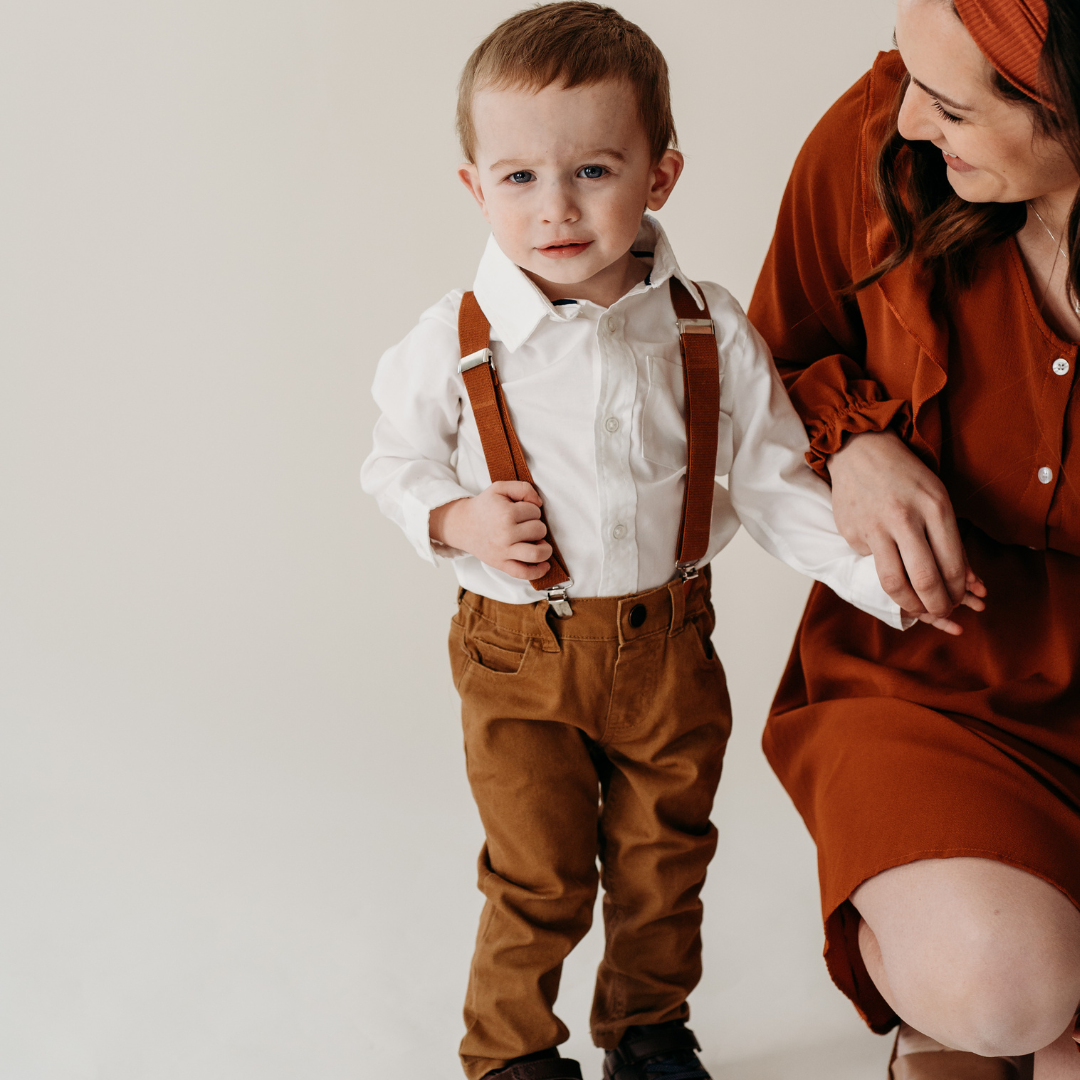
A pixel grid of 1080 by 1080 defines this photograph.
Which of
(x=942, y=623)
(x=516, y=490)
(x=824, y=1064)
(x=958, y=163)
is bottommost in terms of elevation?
(x=824, y=1064)

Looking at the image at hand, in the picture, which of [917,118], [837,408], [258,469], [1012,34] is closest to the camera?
[1012,34]

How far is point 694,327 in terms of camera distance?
126 cm

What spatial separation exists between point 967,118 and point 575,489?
513mm

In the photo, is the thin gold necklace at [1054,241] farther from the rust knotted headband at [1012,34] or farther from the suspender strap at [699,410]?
the suspender strap at [699,410]

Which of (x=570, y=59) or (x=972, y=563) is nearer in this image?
(x=570, y=59)

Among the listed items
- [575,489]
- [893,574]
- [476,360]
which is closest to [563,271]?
[476,360]

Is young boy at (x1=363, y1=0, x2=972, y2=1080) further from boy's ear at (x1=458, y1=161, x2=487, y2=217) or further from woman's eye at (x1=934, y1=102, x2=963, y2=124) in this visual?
woman's eye at (x1=934, y1=102, x2=963, y2=124)

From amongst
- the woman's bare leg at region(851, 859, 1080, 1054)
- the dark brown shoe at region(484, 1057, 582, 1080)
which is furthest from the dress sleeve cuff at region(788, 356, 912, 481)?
the dark brown shoe at region(484, 1057, 582, 1080)

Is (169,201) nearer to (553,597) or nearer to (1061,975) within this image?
(553,597)

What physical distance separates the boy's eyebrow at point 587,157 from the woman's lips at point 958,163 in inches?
12.2

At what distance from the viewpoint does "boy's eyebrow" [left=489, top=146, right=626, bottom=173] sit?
3.77ft

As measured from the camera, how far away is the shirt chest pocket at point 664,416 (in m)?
Result: 1.26

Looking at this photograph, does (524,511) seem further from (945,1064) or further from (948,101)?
(945,1064)

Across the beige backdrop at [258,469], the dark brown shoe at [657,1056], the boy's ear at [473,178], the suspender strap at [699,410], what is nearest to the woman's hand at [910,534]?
the suspender strap at [699,410]
